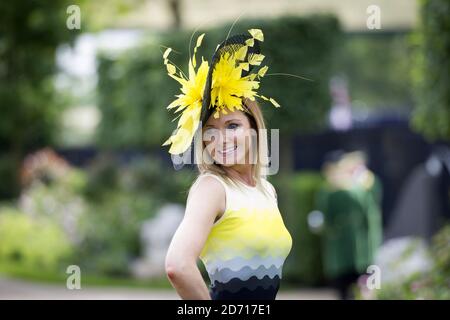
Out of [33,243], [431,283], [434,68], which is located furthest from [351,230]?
[33,243]

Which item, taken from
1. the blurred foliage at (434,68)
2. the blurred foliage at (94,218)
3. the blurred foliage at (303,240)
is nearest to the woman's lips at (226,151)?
the blurred foliage at (434,68)

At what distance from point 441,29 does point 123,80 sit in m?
9.04

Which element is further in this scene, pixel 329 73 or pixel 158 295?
pixel 329 73

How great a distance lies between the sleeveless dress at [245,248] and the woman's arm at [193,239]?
0.05 metres

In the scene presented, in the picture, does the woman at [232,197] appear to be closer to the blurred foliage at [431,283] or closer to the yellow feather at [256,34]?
the yellow feather at [256,34]

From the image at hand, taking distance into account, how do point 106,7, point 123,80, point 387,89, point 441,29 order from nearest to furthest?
point 441,29 → point 123,80 → point 106,7 → point 387,89

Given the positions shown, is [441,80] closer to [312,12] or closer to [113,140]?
[312,12]

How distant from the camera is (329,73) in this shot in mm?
14703

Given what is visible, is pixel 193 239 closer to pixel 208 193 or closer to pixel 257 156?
pixel 208 193

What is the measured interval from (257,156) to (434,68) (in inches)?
229

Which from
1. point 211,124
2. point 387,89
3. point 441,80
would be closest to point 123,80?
point 441,80

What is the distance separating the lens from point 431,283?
6.77 metres

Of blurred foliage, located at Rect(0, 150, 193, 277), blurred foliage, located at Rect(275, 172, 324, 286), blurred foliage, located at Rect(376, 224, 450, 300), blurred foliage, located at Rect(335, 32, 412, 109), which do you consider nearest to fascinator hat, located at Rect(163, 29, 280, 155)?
blurred foliage, located at Rect(376, 224, 450, 300)

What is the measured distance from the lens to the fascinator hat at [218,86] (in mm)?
2955
